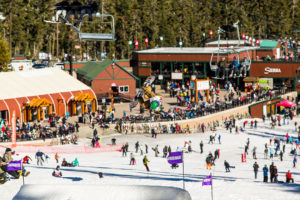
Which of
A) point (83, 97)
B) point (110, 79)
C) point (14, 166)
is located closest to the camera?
point (14, 166)

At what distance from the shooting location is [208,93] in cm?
5984

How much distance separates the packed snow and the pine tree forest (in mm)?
35517

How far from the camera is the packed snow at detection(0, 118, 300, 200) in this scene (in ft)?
79.6

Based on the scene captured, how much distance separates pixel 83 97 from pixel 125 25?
39.4 meters

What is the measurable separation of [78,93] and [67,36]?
37.2m

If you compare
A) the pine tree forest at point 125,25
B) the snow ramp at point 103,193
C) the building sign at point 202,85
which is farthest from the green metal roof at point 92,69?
the snow ramp at point 103,193

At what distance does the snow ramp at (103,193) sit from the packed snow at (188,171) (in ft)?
0.25

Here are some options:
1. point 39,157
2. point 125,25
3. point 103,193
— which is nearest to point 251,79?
point 125,25

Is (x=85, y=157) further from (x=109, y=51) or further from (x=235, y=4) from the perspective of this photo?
(x=235, y=4)

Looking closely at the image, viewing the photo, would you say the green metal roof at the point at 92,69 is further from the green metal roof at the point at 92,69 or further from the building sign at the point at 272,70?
the building sign at the point at 272,70

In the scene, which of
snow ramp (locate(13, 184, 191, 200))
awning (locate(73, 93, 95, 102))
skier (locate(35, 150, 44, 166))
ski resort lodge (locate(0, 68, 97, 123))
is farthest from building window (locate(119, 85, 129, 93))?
snow ramp (locate(13, 184, 191, 200))

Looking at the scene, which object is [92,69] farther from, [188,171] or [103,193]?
[103,193]

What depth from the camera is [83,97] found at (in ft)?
175

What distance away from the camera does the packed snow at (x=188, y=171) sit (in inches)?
955
